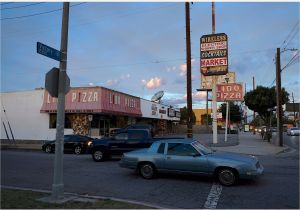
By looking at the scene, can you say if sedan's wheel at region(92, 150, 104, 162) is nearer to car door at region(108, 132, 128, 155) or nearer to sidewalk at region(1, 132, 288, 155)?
car door at region(108, 132, 128, 155)

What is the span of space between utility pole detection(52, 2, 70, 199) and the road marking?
3457mm

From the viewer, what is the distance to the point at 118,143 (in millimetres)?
18656

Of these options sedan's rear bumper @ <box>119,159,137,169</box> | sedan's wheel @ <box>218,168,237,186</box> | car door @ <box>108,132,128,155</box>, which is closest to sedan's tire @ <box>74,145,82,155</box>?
car door @ <box>108,132,128,155</box>

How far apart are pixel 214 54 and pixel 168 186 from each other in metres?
20.5

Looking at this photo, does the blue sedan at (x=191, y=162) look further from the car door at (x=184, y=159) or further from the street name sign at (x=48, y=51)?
the street name sign at (x=48, y=51)

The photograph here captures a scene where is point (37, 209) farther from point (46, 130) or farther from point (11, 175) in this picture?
point (46, 130)

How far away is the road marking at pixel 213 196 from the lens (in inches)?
361

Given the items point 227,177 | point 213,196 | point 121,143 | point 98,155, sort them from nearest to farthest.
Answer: point 213,196 < point 227,177 < point 121,143 < point 98,155

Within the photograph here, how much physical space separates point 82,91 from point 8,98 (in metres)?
9.24

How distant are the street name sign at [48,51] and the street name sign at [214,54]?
22.2 m

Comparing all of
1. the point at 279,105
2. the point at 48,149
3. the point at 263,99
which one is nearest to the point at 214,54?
the point at 279,105

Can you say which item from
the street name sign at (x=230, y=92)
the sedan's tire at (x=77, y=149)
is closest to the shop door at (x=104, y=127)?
the sedan's tire at (x=77, y=149)

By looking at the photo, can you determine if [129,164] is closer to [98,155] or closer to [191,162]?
[191,162]

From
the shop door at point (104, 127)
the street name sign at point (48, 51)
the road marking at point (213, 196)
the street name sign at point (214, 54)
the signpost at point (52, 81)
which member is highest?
the street name sign at point (214, 54)
